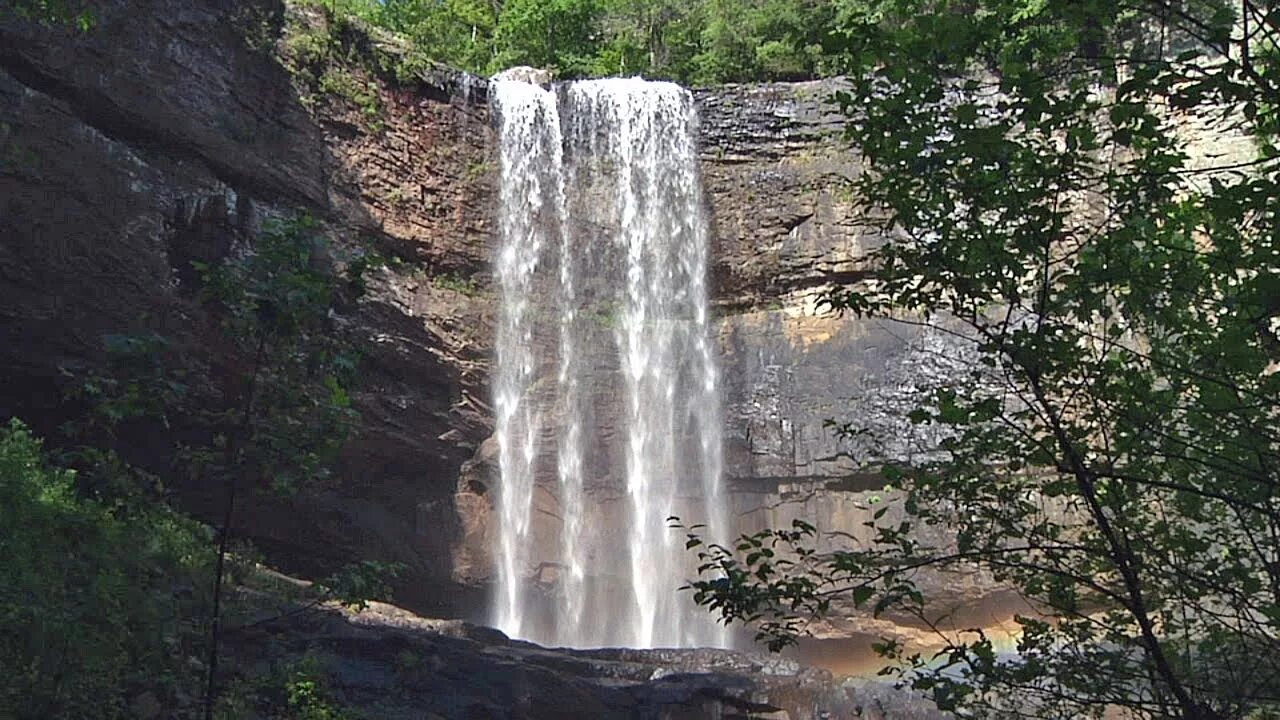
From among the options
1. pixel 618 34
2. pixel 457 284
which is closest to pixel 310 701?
pixel 457 284

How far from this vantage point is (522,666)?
11.6 meters

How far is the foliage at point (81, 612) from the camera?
212 inches

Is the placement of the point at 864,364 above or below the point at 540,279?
below

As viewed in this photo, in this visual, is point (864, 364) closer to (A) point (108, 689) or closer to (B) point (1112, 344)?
(A) point (108, 689)

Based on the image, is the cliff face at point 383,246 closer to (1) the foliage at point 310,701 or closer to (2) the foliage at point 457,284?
(2) the foliage at point 457,284

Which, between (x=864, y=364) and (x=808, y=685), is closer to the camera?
(x=808, y=685)

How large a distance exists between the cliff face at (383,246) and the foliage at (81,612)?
23.9 ft

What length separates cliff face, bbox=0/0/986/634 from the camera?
1470 centimetres

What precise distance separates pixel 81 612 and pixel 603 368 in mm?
15202

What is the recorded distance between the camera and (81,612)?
5.63 m

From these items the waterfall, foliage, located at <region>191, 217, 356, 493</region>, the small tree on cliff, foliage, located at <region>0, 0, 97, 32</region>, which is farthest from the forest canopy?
the small tree on cliff

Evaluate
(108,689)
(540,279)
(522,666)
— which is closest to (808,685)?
(522,666)

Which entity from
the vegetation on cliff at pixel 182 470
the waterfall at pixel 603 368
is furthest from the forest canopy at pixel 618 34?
the vegetation on cliff at pixel 182 470

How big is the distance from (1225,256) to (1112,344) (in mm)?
437
